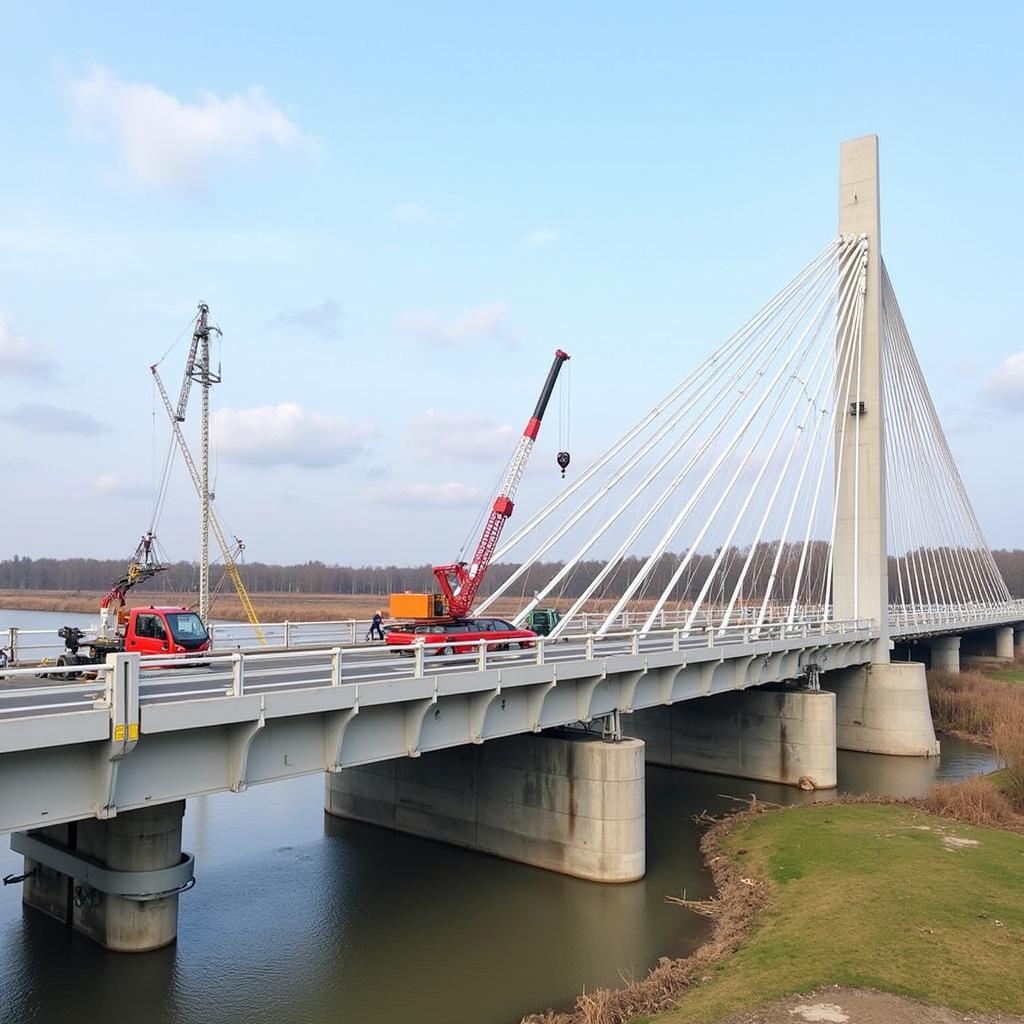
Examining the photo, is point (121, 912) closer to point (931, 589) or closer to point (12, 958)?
point (12, 958)

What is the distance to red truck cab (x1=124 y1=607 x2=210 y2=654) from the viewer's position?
20297 millimetres

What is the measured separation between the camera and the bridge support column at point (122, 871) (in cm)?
1627

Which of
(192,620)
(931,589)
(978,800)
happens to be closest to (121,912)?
(192,620)

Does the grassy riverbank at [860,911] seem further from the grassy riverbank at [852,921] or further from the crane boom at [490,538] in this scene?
the crane boom at [490,538]

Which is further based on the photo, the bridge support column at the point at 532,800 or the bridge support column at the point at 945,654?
the bridge support column at the point at 945,654

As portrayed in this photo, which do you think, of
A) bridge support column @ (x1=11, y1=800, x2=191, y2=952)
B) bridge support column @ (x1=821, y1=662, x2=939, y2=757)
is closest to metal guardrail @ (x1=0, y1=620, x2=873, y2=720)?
bridge support column @ (x1=11, y1=800, x2=191, y2=952)

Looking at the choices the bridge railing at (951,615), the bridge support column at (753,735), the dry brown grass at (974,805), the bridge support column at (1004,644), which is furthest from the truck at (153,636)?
the bridge support column at (1004,644)

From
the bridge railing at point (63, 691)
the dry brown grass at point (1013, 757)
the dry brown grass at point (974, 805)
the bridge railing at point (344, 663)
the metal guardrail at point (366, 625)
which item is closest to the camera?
the bridge railing at point (63, 691)

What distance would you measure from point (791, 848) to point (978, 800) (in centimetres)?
792

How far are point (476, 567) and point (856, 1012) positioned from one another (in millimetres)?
19718

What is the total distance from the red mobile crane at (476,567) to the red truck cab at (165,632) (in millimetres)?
6470

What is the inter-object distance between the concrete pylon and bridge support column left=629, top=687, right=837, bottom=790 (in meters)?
10.8

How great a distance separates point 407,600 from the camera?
26188mm

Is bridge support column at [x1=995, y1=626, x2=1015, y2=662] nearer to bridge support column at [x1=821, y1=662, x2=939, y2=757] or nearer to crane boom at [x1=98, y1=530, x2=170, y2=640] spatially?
bridge support column at [x1=821, y1=662, x2=939, y2=757]
